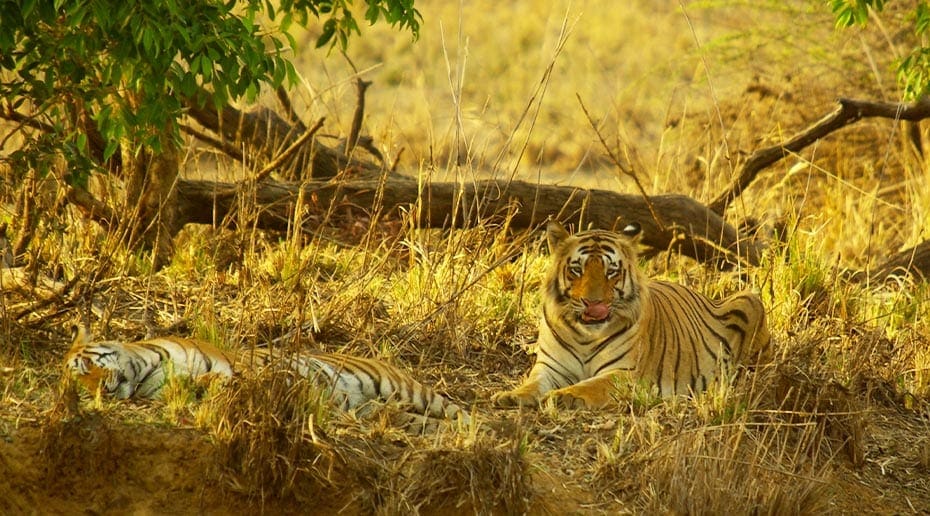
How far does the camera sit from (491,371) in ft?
23.5

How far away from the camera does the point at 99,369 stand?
5727mm

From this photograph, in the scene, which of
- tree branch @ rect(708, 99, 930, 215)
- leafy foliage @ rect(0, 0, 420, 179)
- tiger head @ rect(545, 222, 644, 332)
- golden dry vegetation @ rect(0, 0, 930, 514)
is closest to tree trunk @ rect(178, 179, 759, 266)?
golden dry vegetation @ rect(0, 0, 930, 514)

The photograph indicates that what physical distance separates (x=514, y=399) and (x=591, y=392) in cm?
36

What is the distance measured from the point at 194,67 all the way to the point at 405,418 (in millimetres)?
1698

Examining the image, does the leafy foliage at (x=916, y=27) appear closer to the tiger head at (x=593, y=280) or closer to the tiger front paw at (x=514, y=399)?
the tiger head at (x=593, y=280)

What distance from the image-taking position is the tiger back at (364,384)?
5938 mm

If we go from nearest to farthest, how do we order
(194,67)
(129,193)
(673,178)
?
1. (194,67)
2. (129,193)
3. (673,178)

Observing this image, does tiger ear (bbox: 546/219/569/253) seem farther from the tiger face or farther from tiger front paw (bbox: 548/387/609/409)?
the tiger face

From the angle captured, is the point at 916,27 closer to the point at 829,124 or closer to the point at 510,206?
the point at 829,124

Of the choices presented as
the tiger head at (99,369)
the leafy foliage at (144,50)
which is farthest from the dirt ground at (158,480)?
the leafy foliage at (144,50)

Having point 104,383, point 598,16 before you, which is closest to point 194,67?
point 104,383

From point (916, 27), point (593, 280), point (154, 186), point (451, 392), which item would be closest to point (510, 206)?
point (593, 280)

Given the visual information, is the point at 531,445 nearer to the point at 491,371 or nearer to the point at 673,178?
the point at 491,371

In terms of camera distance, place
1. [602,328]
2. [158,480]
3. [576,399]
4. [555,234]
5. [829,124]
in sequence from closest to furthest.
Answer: [158,480], [576,399], [602,328], [555,234], [829,124]
